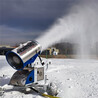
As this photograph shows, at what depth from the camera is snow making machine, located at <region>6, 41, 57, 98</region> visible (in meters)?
5.02

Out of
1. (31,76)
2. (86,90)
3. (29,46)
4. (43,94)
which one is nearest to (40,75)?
(31,76)

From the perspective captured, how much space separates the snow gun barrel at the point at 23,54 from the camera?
15.9ft

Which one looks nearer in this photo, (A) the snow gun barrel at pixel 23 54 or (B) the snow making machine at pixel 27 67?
(A) the snow gun barrel at pixel 23 54

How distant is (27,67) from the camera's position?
5469 millimetres

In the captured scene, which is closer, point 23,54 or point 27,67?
point 23,54

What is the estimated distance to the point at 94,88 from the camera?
567 centimetres

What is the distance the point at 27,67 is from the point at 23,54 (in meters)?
0.79

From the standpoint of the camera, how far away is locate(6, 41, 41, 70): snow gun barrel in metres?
4.86

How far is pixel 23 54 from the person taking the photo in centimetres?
486

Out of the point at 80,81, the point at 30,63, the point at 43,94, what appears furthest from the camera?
the point at 80,81

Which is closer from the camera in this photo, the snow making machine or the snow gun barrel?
the snow gun barrel

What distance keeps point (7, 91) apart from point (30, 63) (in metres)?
1.31

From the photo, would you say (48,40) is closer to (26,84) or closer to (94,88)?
(26,84)

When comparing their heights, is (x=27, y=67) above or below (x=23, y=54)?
below
